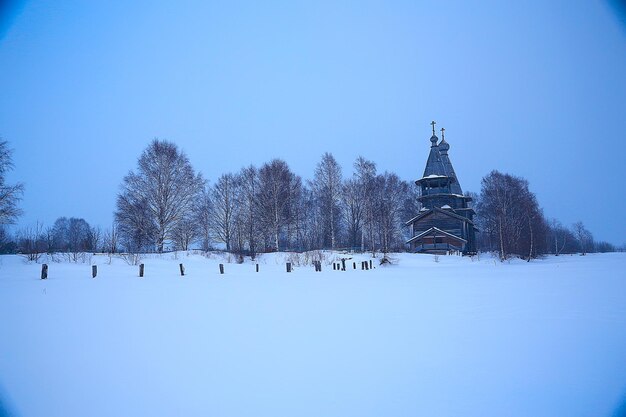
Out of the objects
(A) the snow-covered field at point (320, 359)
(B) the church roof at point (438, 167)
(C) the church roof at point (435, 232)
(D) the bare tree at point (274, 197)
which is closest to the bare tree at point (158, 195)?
(D) the bare tree at point (274, 197)

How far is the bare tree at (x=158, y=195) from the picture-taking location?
25.3 metres

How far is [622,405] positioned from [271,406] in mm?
2909

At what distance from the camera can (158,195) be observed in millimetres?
25875

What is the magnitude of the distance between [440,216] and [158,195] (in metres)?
27.0

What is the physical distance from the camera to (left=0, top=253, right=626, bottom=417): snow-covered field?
9.11 ft

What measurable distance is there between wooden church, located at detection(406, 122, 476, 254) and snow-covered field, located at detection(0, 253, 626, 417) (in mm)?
26916

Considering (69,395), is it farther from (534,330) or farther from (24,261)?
(24,261)

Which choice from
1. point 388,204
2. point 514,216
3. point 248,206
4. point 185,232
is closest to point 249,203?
point 248,206

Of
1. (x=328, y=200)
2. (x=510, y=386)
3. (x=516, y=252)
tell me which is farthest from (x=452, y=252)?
(x=510, y=386)

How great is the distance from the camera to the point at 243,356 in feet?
12.8

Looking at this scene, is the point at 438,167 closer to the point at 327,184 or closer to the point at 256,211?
the point at 327,184

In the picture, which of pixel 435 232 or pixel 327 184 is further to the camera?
pixel 327 184

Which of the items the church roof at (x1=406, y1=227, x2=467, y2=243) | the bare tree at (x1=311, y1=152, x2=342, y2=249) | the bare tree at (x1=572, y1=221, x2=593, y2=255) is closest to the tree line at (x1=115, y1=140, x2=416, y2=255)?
the bare tree at (x1=311, y1=152, x2=342, y2=249)

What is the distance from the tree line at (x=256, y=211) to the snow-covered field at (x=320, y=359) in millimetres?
19213
